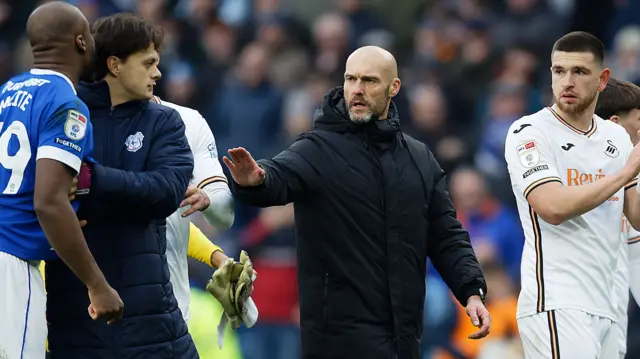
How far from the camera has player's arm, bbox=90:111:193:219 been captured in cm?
554

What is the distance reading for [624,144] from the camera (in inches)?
280

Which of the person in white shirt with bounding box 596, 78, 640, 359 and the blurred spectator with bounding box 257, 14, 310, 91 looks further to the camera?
the blurred spectator with bounding box 257, 14, 310, 91

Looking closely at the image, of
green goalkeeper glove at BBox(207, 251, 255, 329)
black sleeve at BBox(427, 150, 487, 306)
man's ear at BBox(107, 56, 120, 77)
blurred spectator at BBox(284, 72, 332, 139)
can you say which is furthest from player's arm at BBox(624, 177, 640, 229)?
blurred spectator at BBox(284, 72, 332, 139)

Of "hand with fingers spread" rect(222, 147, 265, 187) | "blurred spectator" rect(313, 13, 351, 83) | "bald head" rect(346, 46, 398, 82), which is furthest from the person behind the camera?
"blurred spectator" rect(313, 13, 351, 83)

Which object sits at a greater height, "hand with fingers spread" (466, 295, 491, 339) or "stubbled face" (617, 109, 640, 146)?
"stubbled face" (617, 109, 640, 146)

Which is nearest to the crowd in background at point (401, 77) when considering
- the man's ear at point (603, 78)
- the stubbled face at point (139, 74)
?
the man's ear at point (603, 78)

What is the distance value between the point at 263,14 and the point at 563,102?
8979 millimetres

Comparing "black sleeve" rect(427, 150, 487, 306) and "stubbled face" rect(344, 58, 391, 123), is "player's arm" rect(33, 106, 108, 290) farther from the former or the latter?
"black sleeve" rect(427, 150, 487, 306)

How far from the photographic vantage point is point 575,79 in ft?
22.8

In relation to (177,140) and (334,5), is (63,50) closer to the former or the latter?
(177,140)

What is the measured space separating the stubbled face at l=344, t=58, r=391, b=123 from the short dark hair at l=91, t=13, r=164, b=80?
1222 mm

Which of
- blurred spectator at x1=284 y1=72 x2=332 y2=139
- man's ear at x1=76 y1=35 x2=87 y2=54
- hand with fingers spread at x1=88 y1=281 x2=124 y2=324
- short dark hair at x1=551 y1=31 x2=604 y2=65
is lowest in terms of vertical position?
hand with fingers spread at x1=88 y1=281 x2=124 y2=324

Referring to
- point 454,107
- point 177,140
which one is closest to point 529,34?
point 454,107

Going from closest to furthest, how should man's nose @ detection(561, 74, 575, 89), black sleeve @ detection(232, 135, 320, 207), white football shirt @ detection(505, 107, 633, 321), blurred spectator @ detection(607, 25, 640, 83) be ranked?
black sleeve @ detection(232, 135, 320, 207) → white football shirt @ detection(505, 107, 633, 321) → man's nose @ detection(561, 74, 575, 89) → blurred spectator @ detection(607, 25, 640, 83)
